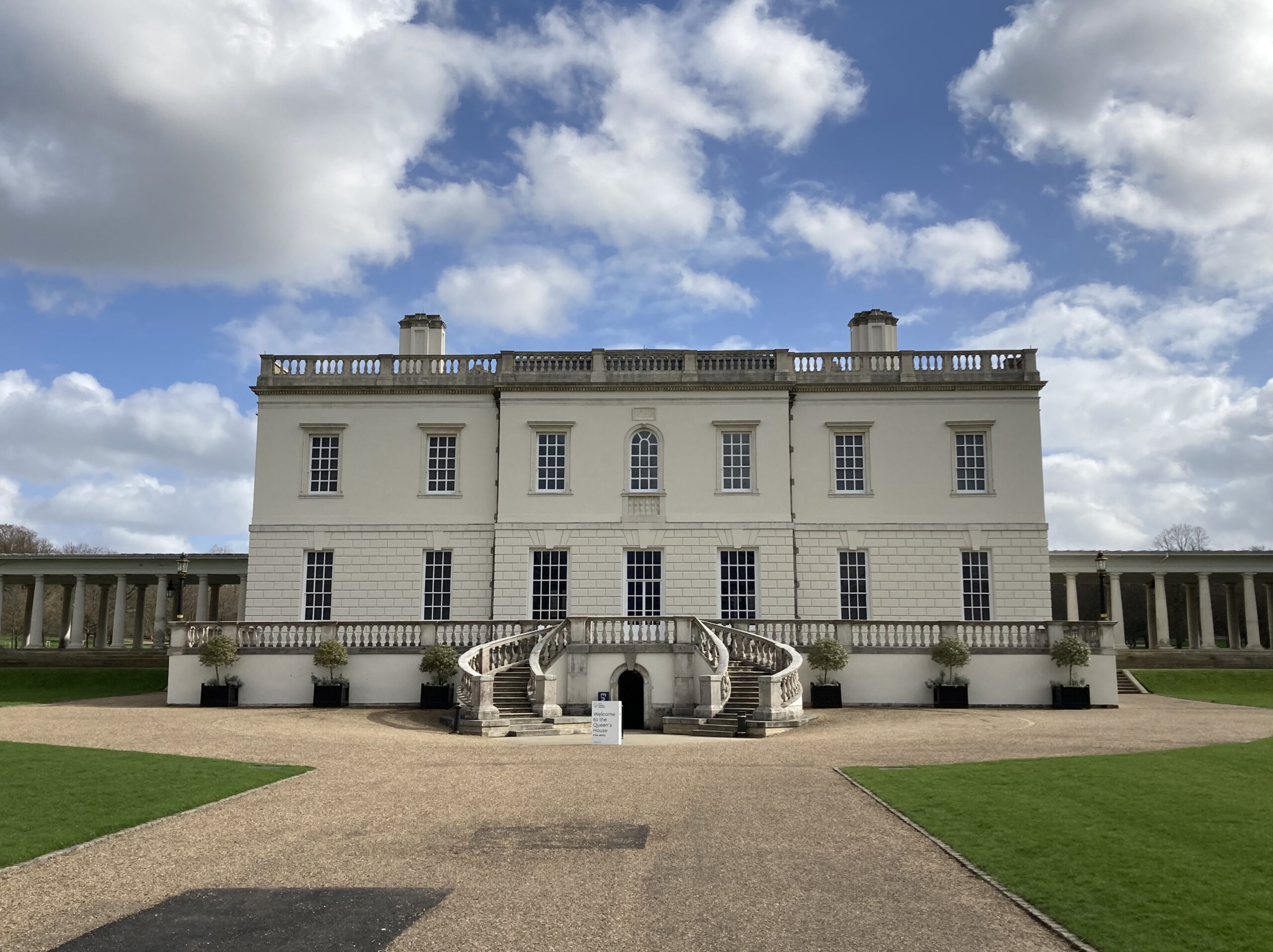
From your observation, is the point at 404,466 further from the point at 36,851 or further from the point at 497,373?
the point at 36,851

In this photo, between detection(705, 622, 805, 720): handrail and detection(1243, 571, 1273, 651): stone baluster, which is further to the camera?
detection(1243, 571, 1273, 651): stone baluster

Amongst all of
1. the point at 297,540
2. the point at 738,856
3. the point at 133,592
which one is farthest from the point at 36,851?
the point at 133,592

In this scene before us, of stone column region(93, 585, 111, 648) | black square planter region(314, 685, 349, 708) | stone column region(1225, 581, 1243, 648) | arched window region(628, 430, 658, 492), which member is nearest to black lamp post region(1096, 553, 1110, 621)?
arched window region(628, 430, 658, 492)

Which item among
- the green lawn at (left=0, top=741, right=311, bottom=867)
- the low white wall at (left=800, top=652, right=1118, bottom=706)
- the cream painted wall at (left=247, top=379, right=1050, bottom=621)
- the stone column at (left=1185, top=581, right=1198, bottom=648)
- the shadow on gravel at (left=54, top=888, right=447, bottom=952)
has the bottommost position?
the shadow on gravel at (left=54, top=888, right=447, bottom=952)

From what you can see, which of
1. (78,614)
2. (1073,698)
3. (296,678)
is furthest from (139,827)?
(78,614)

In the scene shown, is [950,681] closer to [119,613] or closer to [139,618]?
[119,613]

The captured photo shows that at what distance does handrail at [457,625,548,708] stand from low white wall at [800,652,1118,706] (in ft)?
24.6

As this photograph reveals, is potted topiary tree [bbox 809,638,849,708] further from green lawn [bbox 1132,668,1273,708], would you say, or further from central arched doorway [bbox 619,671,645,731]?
green lawn [bbox 1132,668,1273,708]

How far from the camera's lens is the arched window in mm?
33219

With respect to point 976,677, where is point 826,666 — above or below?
above

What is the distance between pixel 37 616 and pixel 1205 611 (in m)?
52.7

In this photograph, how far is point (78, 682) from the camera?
36.6 meters

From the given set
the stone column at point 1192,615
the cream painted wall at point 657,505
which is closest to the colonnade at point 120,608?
the cream painted wall at point 657,505

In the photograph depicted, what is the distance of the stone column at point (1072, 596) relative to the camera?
144ft
